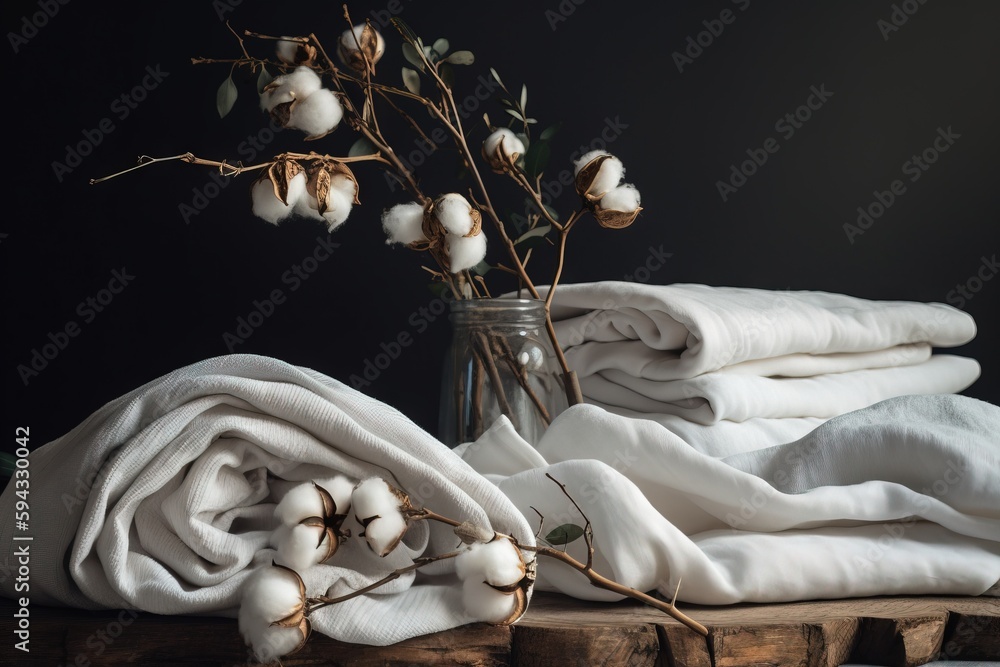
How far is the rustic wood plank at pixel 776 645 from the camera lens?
1.81ft

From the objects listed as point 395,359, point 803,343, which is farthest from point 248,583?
point 395,359

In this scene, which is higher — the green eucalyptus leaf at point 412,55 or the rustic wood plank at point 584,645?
the green eucalyptus leaf at point 412,55

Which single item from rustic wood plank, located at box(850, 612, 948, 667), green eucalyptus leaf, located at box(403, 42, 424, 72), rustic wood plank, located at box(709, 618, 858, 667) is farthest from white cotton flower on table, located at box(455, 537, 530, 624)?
green eucalyptus leaf, located at box(403, 42, 424, 72)

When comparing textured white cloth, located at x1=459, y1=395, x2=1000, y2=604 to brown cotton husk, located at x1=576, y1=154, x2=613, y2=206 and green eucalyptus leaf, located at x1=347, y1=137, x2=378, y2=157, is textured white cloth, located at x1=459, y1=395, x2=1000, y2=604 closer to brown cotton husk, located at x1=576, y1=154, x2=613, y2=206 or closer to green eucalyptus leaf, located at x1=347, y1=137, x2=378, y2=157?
brown cotton husk, located at x1=576, y1=154, x2=613, y2=206

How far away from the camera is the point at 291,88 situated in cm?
83

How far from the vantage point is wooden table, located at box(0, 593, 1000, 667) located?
A: 54 cm

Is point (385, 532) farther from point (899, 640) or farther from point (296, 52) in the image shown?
point (296, 52)

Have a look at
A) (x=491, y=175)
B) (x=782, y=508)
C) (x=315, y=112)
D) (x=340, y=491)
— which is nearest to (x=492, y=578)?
(x=340, y=491)

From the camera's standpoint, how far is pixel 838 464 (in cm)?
71

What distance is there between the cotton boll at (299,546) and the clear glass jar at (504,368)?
39 centimetres

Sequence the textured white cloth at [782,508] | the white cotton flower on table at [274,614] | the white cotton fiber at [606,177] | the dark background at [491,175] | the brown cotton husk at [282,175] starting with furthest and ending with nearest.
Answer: the dark background at [491,175]
the white cotton fiber at [606,177]
the brown cotton husk at [282,175]
the textured white cloth at [782,508]
the white cotton flower on table at [274,614]

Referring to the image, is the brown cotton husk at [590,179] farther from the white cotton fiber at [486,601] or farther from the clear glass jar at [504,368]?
the white cotton fiber at [486,601]

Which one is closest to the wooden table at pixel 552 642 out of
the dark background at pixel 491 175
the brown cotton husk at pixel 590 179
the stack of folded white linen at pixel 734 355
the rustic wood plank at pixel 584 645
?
the rustic wood plank at pixel 584 645

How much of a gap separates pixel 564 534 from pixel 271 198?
380 millimetres
